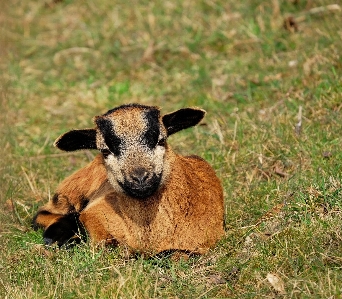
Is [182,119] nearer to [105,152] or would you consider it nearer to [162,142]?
[162,142]

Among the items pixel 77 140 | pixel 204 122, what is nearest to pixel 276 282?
pixel 77 140

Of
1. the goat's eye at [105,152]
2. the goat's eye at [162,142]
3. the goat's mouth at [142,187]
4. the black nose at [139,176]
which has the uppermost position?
the goat's eye at [162,142]

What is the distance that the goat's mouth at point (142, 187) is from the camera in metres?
6.73

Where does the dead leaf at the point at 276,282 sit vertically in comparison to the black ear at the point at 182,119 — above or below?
below

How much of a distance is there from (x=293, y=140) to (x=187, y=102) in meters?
2.61

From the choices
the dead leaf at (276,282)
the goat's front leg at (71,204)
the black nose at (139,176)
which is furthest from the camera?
the goat's front leg at (71,204)

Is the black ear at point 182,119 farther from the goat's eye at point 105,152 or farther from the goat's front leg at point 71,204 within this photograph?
the goat's front leg at point 71,204

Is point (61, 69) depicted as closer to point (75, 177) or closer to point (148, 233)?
Answer: point (75, 177)

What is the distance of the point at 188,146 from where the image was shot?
9.92 m

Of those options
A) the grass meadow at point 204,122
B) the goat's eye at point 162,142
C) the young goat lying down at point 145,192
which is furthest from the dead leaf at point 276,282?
the goat's eye at point 162,142

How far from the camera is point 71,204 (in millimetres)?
8117

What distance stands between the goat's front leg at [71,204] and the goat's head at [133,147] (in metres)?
0.51

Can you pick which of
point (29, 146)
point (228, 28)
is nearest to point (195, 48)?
point (228, 28)

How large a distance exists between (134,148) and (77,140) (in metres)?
0.84
